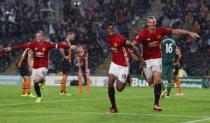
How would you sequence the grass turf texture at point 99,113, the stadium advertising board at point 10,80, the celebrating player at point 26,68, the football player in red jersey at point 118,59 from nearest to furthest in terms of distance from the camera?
the grass turf texture at point 99,113 < the football player in red jersey at point 118,59 < the celebrating player at point 26,68 < the stadium advertising board at point 10,80

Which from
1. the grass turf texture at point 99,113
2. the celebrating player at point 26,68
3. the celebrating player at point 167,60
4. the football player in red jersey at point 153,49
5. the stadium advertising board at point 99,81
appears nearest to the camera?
the grass turf texture at point 99,113

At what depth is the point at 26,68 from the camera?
27969 millimetres

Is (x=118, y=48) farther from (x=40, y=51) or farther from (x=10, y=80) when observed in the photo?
(x=10, y=80)

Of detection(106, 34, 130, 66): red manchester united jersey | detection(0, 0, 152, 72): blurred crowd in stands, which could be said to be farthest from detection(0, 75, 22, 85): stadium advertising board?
detection(106, 34, 130, 66): red manchester united jersey

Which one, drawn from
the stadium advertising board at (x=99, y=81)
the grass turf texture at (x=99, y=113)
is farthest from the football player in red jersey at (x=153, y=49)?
the stadium advertising board at (x=99, y=81)

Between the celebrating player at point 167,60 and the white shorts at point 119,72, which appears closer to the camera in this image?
the white shorts at point 119,72

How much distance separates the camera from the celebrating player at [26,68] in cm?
2672

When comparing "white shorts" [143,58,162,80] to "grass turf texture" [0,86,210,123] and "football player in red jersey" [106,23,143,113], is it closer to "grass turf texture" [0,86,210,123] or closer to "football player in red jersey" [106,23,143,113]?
"football player in red jersey" [106,23,143,113]

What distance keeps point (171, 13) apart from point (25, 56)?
1775 centimetres

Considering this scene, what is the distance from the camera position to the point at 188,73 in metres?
39.8

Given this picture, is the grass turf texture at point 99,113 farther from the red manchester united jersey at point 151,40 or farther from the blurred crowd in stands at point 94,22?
the blurred crowd in stands at point 94,22

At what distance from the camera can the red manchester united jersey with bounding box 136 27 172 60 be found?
17.8 m

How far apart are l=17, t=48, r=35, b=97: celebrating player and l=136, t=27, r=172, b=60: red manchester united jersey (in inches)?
370

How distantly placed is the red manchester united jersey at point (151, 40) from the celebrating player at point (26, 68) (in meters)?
9.39
